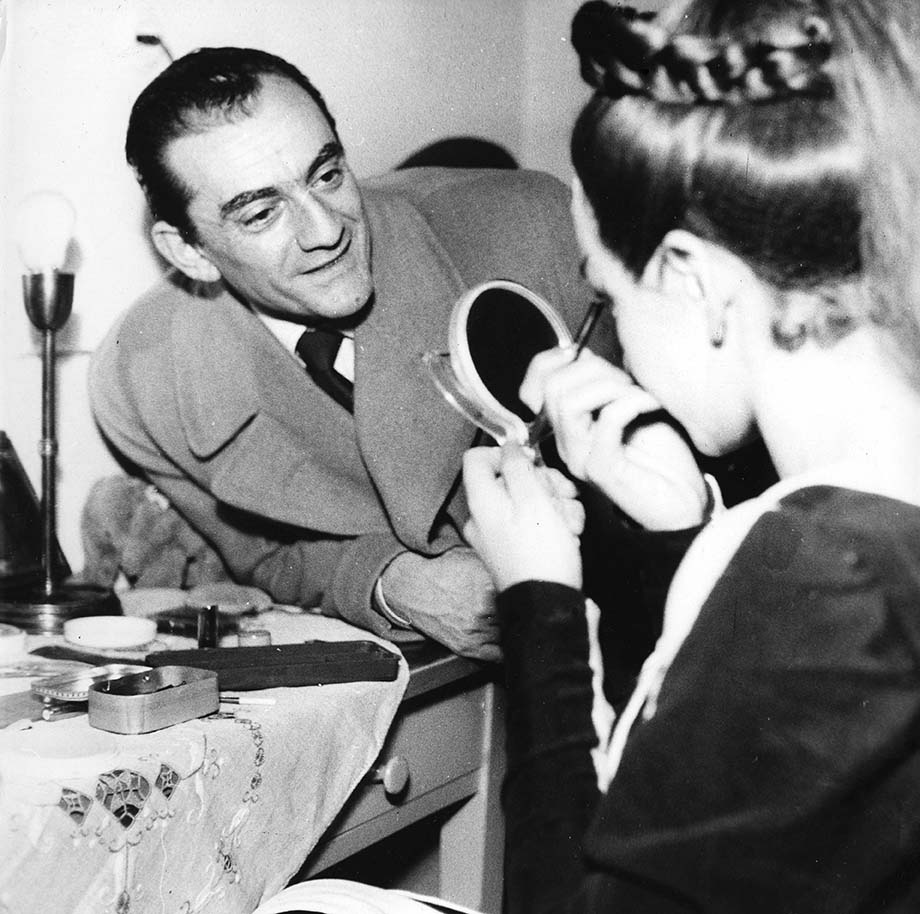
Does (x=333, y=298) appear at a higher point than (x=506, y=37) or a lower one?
lower

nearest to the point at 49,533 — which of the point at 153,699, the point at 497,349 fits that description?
the point at 153,699

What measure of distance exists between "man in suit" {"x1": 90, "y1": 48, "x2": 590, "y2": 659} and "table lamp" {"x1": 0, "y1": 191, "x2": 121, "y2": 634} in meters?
0.08

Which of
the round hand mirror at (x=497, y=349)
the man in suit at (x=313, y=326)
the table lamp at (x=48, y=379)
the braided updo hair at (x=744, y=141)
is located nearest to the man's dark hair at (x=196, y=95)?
the man in suit at (x=313, y=326)

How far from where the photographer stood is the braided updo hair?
0.67 metres

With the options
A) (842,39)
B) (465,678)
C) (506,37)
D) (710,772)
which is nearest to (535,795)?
(710,772)

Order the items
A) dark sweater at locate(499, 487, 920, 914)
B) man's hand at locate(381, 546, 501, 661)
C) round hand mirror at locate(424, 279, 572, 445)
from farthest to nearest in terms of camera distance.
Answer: man's hand at locate(381, 546, 501, 661)
round hand mirror at locate(424, 279, 572, 445)
dark sweater at locate(499, 487, 920, 914)

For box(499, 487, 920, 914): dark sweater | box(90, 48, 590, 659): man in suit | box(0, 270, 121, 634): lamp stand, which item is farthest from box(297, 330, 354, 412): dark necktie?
box(499, 487, 920, 914): dark sweater

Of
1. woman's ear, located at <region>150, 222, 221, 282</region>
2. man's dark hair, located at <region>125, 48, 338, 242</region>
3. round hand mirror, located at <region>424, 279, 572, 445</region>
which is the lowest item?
round hand mirror, located at <region>424, 279, 572, 445</region>

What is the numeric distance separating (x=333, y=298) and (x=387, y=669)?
34cm

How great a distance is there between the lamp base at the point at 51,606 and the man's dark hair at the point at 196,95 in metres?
0.39

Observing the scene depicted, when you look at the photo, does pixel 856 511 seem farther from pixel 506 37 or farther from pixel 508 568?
pixel 506 37

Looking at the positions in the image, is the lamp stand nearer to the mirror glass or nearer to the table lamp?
the table lamp

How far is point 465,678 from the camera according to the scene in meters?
1.09

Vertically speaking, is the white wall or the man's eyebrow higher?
the white wall
